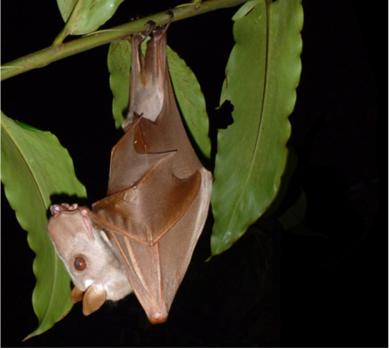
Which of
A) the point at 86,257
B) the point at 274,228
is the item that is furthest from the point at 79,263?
the point at 274,228

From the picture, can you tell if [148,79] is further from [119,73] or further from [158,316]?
[158,316]

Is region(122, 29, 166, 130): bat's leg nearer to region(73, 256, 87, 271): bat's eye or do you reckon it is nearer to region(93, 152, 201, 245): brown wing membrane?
region(93, 152, 201, 245): brown wing membrane

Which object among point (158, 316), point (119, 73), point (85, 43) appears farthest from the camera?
point (119, 73)

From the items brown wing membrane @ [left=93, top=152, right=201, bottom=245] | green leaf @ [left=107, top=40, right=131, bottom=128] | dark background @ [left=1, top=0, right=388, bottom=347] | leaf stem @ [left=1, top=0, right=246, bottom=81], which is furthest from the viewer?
dark background @ [left=1, top=0, right=388, bottom=347]

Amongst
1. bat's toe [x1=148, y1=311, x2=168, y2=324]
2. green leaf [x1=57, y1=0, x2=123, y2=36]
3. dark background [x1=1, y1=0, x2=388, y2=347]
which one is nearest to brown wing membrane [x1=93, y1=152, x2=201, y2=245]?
bat's toe [x1=148, y1=311, x2=168, y2=324]

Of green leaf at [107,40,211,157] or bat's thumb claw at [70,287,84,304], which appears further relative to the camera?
green leaf at [107,40,211,157]

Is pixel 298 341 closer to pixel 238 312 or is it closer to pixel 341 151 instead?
pixel 238 312
